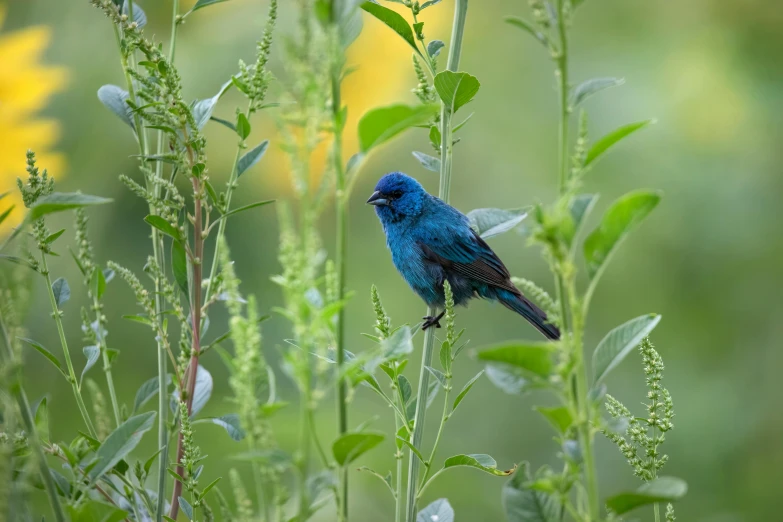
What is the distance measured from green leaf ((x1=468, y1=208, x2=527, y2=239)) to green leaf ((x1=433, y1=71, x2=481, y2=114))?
114mm

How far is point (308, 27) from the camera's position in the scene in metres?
0.47

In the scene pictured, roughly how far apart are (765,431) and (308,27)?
6.86 ft

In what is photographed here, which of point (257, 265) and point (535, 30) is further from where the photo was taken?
point (257, 265)

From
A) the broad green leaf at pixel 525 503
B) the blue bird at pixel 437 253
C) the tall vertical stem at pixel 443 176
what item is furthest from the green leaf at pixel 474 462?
the blue bird at pixel 437 253

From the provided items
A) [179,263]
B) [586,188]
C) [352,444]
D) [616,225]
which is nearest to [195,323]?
[179,263]

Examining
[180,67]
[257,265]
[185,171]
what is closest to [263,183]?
[257,265]

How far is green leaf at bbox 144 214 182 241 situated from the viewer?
2.27 feet

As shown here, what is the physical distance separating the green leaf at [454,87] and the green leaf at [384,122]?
258 mm

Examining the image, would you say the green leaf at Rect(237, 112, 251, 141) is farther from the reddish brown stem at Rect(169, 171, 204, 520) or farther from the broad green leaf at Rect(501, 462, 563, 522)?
the broad green leaf at Rect(501, 462, 563, 522)

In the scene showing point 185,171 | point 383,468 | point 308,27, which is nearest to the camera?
point 308,27

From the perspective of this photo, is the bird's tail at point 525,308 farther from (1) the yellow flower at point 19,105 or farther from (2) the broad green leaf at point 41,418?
(2) the broad green leaf at point 41,418

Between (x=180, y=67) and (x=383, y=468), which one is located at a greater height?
(x=180, y=67)

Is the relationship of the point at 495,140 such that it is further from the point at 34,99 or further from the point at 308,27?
the point at 308,27

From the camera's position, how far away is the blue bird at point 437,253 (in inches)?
77.4
